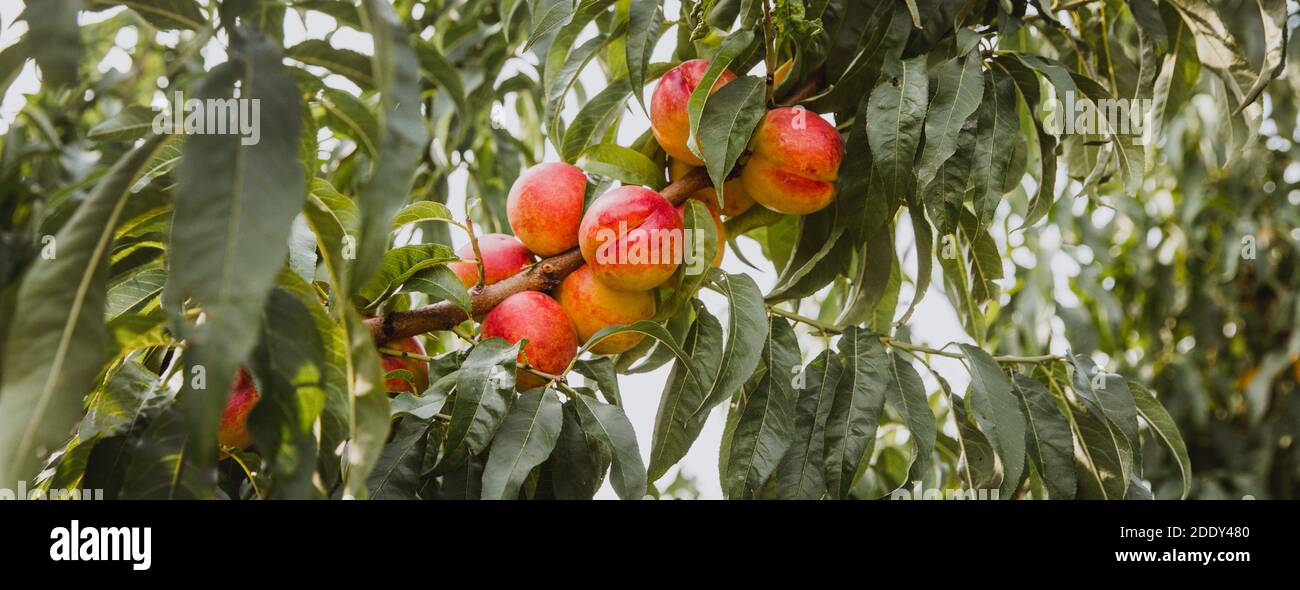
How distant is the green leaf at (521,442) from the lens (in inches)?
32.0

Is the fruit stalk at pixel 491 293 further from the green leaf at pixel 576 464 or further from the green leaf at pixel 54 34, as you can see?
the green leaf at pixel 54 34

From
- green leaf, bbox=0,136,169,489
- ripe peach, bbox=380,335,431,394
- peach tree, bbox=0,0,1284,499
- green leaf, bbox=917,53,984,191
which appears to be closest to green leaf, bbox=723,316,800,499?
peach tree, bbox=0,0,1284,499

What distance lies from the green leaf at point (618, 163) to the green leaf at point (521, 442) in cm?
30

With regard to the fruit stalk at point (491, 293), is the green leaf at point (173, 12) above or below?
above

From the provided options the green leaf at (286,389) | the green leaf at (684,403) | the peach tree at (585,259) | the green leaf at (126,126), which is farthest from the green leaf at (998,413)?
the green leaf at (126,126)

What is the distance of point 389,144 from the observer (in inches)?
22.8

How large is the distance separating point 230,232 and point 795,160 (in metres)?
0.64

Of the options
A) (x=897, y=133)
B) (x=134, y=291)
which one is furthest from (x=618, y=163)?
(x=134, y=291)

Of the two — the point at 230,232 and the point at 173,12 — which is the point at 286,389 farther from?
the point at 173,12

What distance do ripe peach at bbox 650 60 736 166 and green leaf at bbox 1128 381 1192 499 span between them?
61 centimetres

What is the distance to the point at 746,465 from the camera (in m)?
0.97

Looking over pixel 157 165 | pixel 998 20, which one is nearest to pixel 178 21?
pixel 157 165
